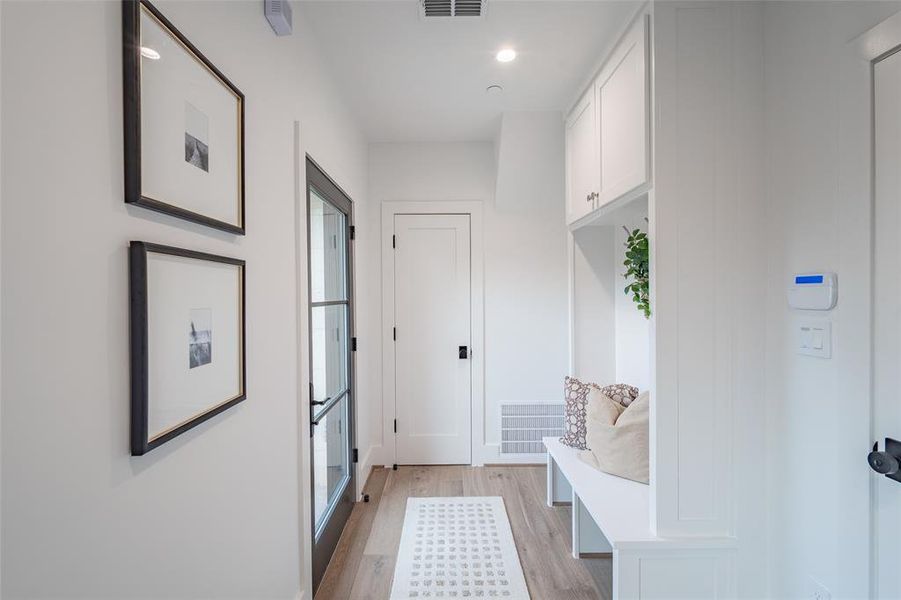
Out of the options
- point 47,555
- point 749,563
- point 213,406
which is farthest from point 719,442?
point 47,555

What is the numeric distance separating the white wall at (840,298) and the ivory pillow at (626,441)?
0.50 meters

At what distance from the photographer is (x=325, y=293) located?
2240 millimetres

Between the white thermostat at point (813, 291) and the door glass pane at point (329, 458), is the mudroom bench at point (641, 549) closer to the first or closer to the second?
the white thermostat at point (813, 291)

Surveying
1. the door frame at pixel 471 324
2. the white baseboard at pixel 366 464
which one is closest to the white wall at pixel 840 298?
the door frame at pixel 471 324

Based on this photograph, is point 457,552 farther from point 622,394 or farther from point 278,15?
point 278,15

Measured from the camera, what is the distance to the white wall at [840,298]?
47.1 inches

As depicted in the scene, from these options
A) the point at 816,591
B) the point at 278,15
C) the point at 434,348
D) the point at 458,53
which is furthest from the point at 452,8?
the point at 816,591

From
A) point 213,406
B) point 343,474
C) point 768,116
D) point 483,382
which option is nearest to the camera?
point 213,406

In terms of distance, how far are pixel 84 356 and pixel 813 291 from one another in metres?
1.91

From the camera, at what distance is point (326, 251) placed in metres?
2.28

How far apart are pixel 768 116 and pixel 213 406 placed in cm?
205

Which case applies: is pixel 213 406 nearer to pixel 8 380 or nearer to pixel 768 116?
pixel 8 380

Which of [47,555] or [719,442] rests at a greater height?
[47,555]

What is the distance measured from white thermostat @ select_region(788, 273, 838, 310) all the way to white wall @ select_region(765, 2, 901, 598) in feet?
0.08
